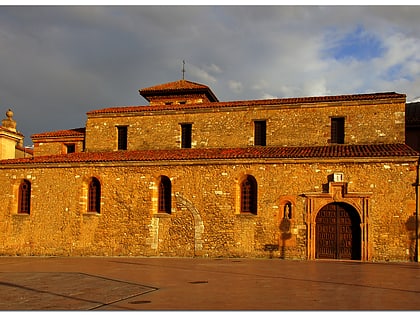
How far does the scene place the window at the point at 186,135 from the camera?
97.1ft

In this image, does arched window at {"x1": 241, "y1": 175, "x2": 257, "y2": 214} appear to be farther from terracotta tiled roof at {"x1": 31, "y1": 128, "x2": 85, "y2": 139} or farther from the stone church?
terracotta tiled roof at {"x1": 31, "y1": 128, "x2": 85, "y2": 139}

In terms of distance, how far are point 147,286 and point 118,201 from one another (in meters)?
12.4

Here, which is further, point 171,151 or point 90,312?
point 171,151

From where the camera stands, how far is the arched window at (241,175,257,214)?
25234mm

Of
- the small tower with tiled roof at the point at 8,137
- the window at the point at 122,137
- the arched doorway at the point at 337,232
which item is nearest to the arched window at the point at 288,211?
the arched doorway at the point at 337,232

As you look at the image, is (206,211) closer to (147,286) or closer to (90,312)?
(147,286)

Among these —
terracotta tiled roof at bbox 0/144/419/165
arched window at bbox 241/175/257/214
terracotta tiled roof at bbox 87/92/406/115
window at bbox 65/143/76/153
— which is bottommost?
arched window at bbox 241/175/257/214

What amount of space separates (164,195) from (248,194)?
4614mm

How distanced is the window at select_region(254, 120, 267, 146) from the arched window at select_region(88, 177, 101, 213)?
366 inches

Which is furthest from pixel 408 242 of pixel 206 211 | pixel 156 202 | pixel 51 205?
pixel 51 205

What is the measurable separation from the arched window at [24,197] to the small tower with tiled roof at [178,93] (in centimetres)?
1196

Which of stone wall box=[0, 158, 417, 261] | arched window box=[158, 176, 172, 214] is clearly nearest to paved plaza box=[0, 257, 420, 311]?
stone wall box=[0, 158, 417, 261]

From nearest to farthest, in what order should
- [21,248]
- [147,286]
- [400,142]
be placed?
[147,286] → [400,142] → [21,248]

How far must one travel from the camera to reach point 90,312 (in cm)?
1046
